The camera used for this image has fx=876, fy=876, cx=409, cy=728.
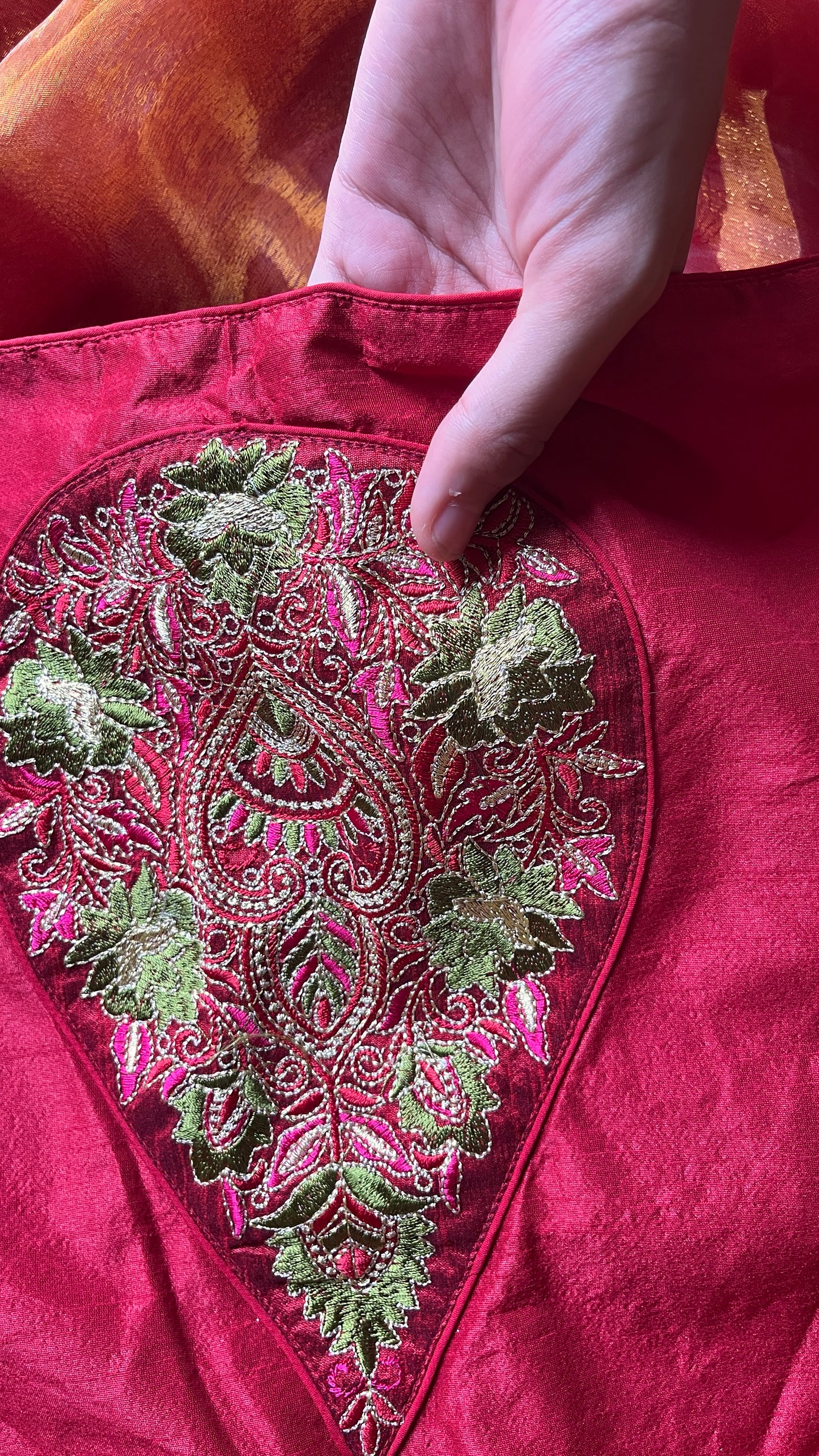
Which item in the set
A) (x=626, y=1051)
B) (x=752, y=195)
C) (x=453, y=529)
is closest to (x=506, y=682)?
(x=453, y=529)

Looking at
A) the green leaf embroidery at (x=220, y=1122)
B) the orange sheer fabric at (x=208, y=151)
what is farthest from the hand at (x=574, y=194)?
the green leaf embroidery at (x=220, y=1122)

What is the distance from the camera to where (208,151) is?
0.61m

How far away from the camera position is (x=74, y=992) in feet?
1.44

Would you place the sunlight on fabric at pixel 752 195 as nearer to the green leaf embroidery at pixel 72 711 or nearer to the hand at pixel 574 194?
the hand at pixel 574 194

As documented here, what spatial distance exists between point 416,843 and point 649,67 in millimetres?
406

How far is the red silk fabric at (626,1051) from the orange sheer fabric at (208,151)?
A: 144 mm

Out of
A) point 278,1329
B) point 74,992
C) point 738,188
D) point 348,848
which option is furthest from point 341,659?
point 738,188

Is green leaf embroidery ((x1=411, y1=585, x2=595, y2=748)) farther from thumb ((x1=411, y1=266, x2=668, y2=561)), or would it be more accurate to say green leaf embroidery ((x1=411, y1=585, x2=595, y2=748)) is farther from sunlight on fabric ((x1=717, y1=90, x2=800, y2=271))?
sunlight on fabric ((x1=717, y1=90, x2=800, y2=271))

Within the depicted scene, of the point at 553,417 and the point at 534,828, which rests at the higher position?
the point at 553,417

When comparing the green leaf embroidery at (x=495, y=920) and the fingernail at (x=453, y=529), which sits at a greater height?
the fingernail at (x=453, y=529)

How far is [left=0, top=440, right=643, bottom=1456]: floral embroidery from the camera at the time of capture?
1.37ft

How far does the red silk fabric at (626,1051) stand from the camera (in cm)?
40

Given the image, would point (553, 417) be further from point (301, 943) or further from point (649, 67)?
point (301, 943)

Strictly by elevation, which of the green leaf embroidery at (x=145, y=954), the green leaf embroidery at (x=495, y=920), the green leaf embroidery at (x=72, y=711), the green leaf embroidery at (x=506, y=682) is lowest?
the green leaf embroidery at (x=145, y=954)
